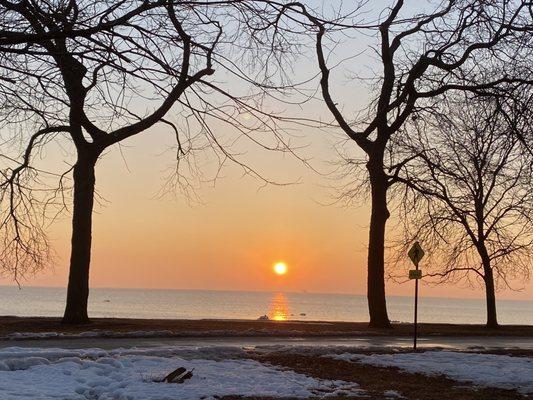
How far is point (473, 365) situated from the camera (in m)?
15.2

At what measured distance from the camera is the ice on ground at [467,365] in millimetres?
13391

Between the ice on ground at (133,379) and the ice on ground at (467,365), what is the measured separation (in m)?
2.70

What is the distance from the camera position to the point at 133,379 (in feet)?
37.8

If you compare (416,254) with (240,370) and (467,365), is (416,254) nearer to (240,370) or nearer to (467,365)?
(467,365)

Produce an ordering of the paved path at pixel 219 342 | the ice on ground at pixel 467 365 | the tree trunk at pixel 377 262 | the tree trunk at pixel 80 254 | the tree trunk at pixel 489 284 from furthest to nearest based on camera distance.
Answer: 1. the tree trunk at pixel 489 284
2. the tree trunk at pixel 377 262
3. the tree trunk at pixel 80 254
4. the paved path at pixel 219 342
5. the ice on ground at pixel 467 365

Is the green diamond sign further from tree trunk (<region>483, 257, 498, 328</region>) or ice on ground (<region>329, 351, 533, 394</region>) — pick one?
tree trunk (<region>483, 257, 498, 328</region>)

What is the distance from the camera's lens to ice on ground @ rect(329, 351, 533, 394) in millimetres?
13391

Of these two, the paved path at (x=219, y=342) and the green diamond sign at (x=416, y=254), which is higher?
the green diamond sign at (x=416, y=254)

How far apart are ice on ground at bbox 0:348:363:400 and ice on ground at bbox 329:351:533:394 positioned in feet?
8.86

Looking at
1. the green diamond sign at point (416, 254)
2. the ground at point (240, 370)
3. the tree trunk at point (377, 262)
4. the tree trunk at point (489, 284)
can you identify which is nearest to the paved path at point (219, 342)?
the ground at point (240, 370)

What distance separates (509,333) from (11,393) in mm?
25196

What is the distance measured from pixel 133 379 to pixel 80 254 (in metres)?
12.5

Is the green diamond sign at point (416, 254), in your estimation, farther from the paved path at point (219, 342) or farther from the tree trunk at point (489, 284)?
the tree trunk at point (489, 284)

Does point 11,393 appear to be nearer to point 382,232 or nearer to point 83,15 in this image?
point 83,15
